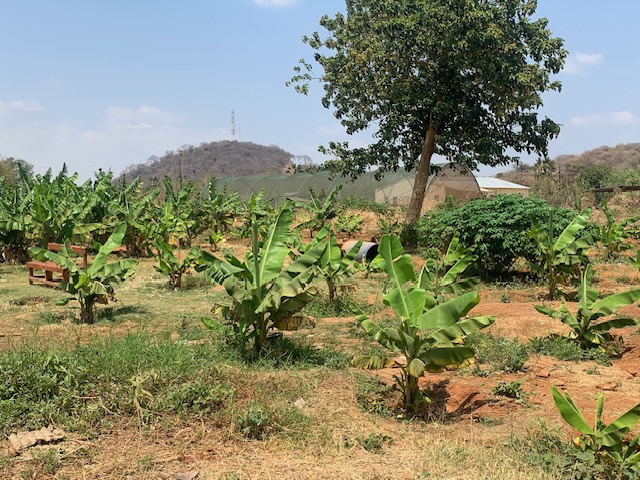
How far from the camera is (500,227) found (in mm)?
11727

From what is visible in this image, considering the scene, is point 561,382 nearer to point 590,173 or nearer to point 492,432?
point 492,432

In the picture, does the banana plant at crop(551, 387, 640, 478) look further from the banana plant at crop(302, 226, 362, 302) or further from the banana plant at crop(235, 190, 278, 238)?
the banana plant at crop(235, 190, 278, 238)

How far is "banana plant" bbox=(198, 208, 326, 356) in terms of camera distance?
6043 mm

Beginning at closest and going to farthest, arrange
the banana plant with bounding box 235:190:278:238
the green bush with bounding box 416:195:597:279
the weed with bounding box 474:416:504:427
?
the weed with bounding box 474:416:504:427 → the green bush with bounding box 416:195:597:279 → the banana plant with bounding box 235:190:278:238

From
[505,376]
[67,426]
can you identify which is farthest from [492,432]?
[67,426]

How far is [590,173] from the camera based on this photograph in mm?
41250

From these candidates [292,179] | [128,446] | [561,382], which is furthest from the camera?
[292,179]

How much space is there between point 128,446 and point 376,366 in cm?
220

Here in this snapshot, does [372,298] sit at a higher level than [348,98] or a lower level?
lower

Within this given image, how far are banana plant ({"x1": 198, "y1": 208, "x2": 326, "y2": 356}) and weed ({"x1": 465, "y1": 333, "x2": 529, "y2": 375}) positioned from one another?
197 centimetres

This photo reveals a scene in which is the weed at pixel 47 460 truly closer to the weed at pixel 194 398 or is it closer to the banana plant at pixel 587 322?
the weed at pixel 194 398

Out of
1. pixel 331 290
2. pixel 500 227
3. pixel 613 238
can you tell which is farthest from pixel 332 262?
pixel 613 238

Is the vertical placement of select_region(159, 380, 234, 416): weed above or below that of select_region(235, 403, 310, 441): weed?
above

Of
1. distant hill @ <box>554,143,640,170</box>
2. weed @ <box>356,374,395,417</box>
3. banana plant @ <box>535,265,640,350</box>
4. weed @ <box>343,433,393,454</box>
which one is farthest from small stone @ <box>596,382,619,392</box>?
distant hill @ <box>554,143,640,170</box>
